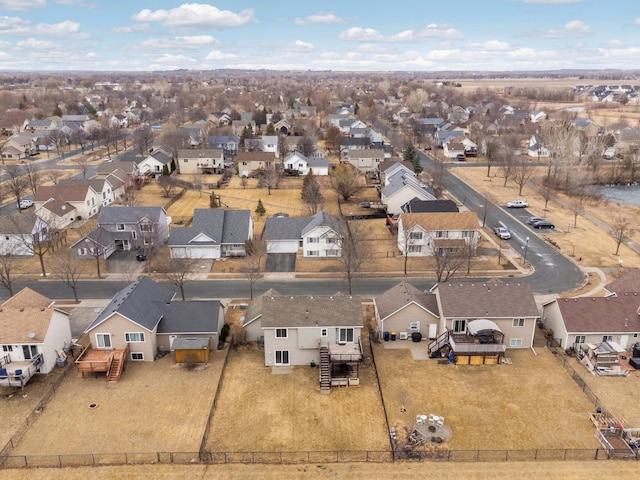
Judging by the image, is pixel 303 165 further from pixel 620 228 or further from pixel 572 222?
pixel 620 228

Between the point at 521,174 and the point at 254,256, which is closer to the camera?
the point at 254,256

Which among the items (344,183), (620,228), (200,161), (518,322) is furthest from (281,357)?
(200,161)

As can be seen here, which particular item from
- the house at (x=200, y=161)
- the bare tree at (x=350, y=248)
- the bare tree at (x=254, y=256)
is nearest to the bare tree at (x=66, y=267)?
the bare tree at (x=254, y=256)

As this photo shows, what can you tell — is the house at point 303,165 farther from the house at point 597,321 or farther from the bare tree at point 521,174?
the house at point 597,321

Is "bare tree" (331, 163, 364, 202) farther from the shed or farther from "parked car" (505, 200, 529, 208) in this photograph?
the shed

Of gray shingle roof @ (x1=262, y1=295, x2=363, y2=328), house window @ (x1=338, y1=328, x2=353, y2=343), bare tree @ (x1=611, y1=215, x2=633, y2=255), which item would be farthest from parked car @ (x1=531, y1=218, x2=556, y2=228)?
house window @ (x1=338, y1=328, x2=353, y2=343)

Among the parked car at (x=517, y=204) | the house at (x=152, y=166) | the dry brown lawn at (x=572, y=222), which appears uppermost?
the house at (x=152, y=166)
